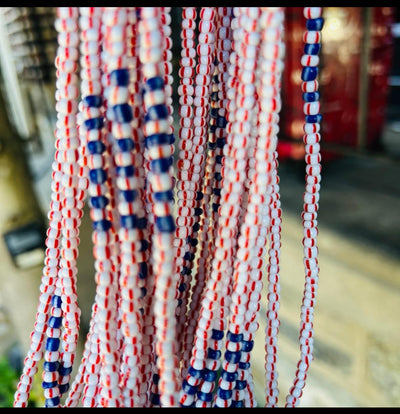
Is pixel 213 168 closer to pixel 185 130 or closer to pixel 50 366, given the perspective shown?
pixel 185 130

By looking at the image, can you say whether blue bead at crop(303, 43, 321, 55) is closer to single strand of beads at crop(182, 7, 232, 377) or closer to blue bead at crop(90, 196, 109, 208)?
single strand of beads at crop(182, 7, 232, 377)

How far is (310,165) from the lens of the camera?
324mm

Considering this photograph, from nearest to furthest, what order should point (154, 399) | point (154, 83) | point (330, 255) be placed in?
point (154, 83)
point (154, 399)
point (330, 255)

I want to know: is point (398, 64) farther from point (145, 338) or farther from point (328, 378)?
point (145, 338)

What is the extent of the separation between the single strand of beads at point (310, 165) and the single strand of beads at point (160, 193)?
0.37 ft

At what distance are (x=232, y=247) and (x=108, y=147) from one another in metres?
0.12

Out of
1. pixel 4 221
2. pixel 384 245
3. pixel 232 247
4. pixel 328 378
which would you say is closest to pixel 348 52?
pixel 384 245

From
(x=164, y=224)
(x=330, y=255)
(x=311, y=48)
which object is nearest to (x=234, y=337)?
(x=164, y=224)

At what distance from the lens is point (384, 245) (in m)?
0.86

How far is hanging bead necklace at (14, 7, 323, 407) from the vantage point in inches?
9.8

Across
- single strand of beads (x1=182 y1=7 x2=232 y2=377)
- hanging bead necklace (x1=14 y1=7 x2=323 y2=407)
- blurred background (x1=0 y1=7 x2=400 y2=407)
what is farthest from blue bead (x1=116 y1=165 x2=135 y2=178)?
blurred background (x1=0 y1=7 x2=400 y2=407)

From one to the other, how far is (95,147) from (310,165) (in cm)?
17

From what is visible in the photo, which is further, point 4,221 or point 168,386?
point 4,221

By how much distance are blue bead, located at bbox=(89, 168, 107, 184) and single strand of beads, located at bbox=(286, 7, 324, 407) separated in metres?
0.16
